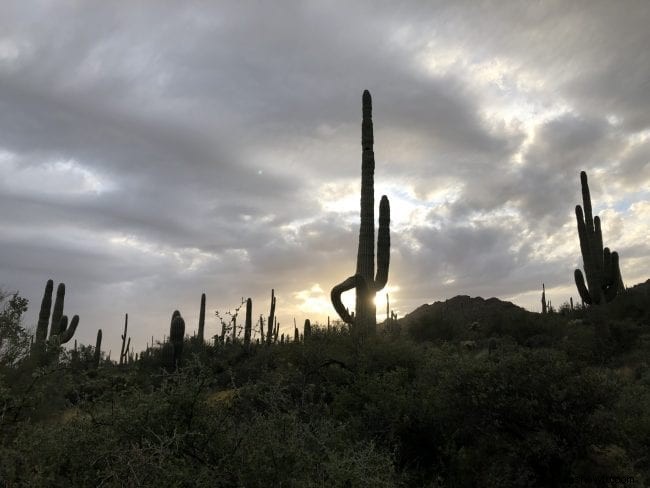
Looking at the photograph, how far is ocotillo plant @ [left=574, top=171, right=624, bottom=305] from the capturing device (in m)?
29.1

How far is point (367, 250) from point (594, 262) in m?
18.5

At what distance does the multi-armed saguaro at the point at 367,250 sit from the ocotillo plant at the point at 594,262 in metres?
15.8

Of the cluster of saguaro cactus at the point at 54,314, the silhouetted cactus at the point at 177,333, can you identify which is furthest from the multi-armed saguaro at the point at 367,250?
the cluster of saguaro cactus at the point at 54,314

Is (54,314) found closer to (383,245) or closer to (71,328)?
(71,328)

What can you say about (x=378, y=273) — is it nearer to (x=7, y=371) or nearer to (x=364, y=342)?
(x=364, y=342)

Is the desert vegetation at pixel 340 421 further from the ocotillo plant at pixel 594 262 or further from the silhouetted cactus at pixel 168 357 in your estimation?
the ocotillo plant at pixel 594 262

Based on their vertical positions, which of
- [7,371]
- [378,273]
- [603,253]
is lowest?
[7,371]

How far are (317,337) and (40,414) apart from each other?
26.3 feet

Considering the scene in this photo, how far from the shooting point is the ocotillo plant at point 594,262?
29062 mm

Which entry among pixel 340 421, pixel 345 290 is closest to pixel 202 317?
pixel 345 290

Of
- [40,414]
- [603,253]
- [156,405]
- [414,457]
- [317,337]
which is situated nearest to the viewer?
[156,405]

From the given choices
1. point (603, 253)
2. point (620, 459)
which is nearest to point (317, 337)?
point (620, 459)

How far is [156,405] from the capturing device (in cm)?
574

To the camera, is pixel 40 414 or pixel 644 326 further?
pixel 644 326
